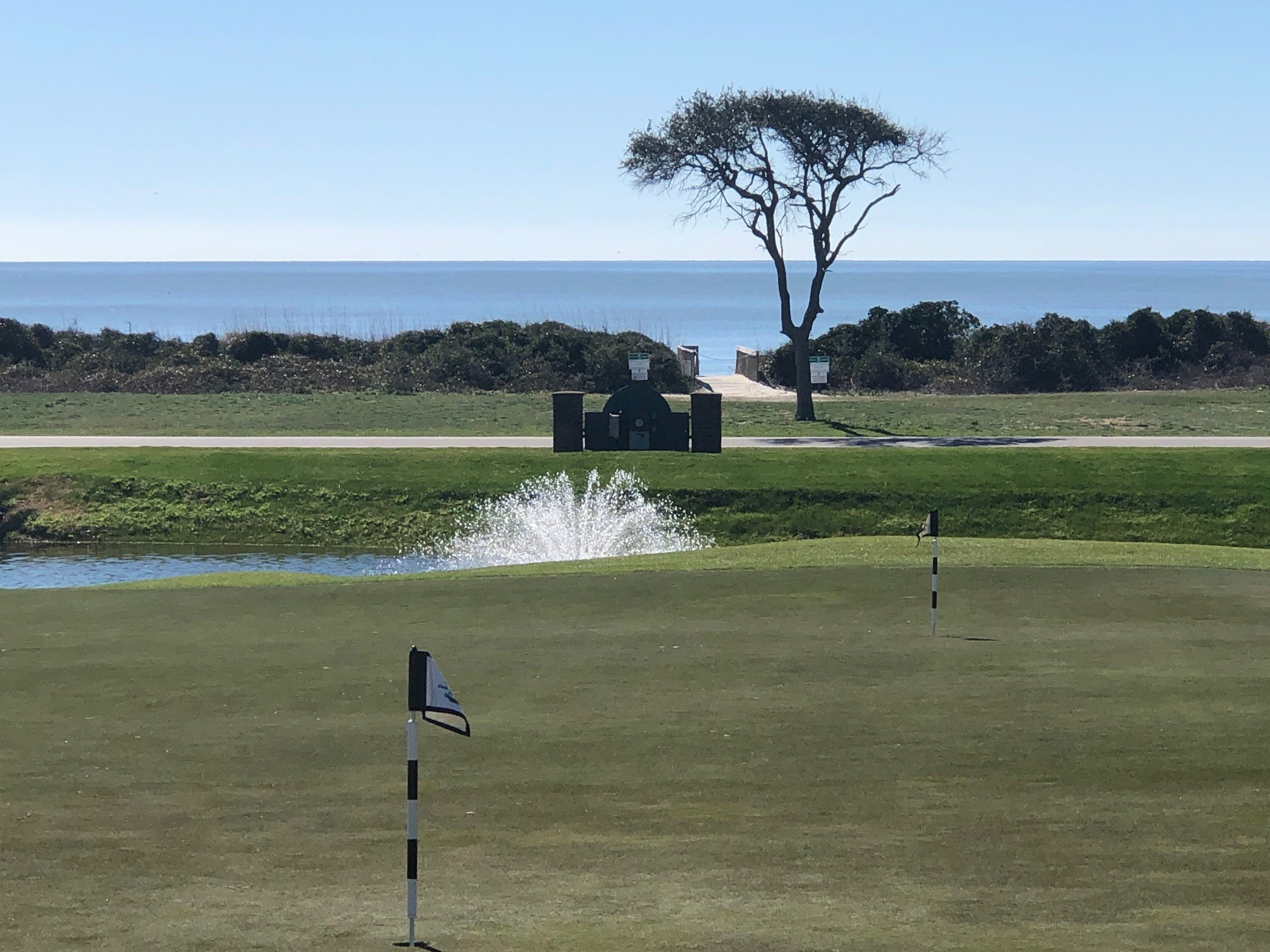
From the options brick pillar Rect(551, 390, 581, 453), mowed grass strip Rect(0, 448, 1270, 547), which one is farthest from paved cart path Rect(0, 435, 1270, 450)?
mowed grass strip Rect(0, 448, 1270, 547)

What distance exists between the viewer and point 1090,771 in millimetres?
10109

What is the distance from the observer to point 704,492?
29.6 metres

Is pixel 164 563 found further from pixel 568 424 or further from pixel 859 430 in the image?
pixel 859 430

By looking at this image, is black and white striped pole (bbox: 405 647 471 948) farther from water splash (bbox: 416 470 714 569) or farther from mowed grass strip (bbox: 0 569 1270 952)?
water splash (bbox: 416 470 714 569)

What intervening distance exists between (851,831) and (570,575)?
9.48 meters

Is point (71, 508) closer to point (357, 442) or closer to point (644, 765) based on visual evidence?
point (357, 442)

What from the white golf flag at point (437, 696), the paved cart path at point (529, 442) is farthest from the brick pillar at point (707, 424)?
the white golf flag at point (437, 696)

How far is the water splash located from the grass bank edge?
5.22m

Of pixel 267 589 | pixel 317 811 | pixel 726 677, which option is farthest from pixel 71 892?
pixel 267 589

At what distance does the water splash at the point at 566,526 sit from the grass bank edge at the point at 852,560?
17.1 ft

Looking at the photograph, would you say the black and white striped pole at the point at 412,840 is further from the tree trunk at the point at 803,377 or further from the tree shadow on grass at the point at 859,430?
the tree trunk at the point at 803,377

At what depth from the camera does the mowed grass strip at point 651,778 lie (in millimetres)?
7711

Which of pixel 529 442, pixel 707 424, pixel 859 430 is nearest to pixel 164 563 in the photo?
pixel 529 442

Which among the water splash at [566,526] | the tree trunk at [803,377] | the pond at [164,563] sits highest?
the tree trunk at [803,377]
